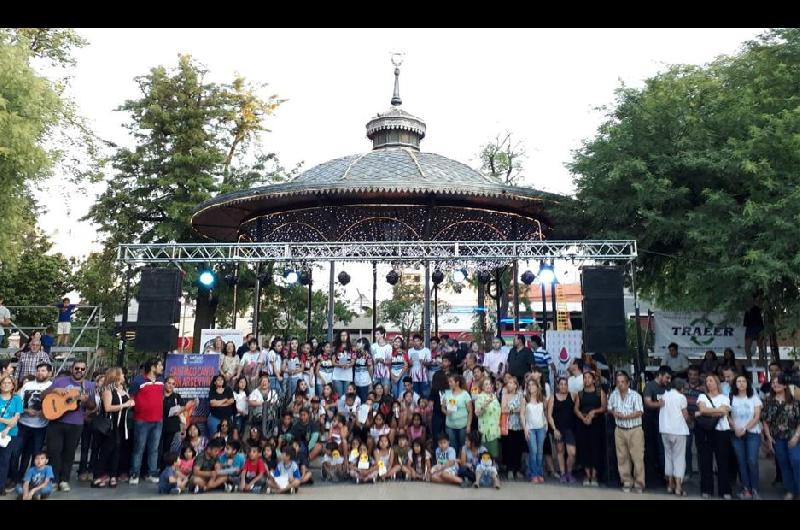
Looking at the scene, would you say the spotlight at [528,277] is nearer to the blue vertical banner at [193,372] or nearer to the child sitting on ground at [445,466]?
the child sitting on ground at [445,466]

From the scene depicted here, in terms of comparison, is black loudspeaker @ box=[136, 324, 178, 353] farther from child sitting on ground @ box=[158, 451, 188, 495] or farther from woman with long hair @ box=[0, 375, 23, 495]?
child sitting on ground @ box=[158, 451, 188, 495]

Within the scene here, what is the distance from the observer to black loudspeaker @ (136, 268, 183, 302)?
1138 centimetres

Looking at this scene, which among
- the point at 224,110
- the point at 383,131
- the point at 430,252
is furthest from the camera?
the point at 224,110

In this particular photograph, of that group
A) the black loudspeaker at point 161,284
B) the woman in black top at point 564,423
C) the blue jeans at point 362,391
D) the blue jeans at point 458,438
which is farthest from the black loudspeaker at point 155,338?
the woman in black top at point 564,423

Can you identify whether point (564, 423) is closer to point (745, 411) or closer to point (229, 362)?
point (745, 411)

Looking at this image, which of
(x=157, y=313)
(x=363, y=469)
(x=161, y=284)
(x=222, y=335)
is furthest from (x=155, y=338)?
(x=363, y=469)

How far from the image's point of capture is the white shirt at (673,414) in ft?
25.1

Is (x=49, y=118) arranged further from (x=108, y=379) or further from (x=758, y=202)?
(x=758, y=202)

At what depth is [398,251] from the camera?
12.8 meters

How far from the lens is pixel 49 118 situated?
46.6 ft

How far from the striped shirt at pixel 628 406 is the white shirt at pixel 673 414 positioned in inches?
11.5

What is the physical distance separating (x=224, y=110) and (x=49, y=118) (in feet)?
28.1

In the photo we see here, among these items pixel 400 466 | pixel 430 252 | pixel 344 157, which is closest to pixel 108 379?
pixel 400 466
